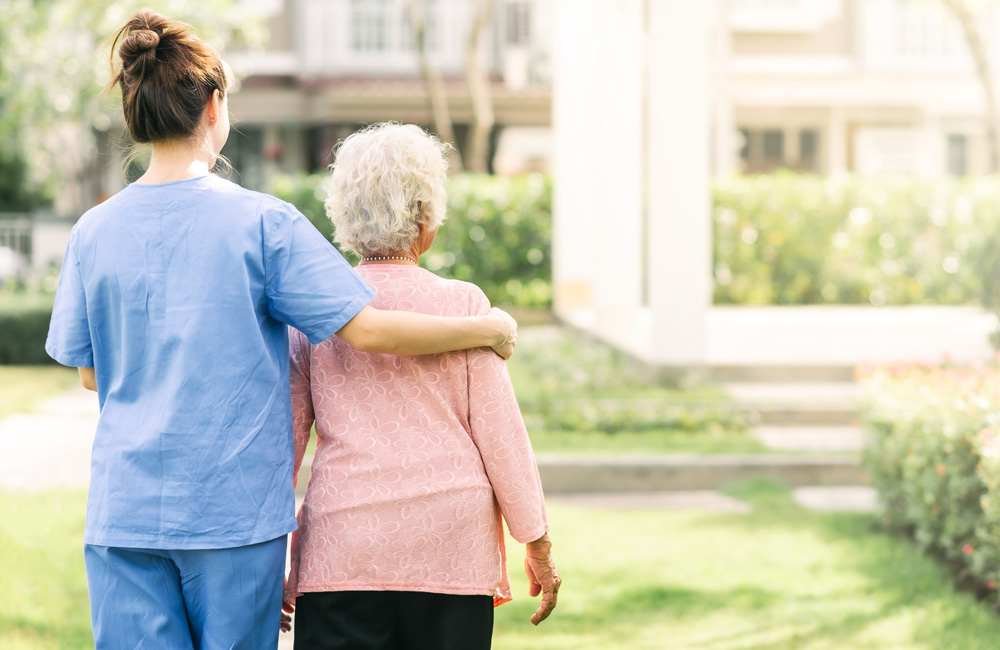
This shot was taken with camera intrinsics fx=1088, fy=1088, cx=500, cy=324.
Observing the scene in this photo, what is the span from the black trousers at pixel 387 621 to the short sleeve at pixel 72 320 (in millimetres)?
740

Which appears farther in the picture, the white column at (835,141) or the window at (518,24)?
the window at (518,24)

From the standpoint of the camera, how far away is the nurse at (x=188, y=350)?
2.24 metres

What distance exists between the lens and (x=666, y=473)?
683cm

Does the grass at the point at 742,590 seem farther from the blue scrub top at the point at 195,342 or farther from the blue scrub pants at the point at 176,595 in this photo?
the blue scrub top at the point at 195,342

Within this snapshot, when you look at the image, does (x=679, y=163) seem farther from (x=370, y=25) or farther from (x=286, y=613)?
(x=370, y=25)

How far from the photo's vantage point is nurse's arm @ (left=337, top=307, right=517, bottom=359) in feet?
7.72

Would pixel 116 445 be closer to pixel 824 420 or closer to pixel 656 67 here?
pixel 824 420

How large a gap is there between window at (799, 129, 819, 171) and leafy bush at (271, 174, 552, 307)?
13022mm

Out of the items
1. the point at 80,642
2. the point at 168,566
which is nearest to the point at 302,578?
the point at 168,566

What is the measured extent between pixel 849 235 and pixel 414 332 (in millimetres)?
14855

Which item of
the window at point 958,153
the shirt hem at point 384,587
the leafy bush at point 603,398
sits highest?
the window at point 958,153

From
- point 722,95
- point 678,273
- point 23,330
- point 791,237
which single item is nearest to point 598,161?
point 678,273

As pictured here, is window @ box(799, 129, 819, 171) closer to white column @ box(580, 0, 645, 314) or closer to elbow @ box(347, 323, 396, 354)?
white column @ box(580, 0, 645, 314)

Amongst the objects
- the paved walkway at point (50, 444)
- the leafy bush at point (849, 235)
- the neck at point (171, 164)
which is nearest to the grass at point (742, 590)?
the neck at point (171, 164)
